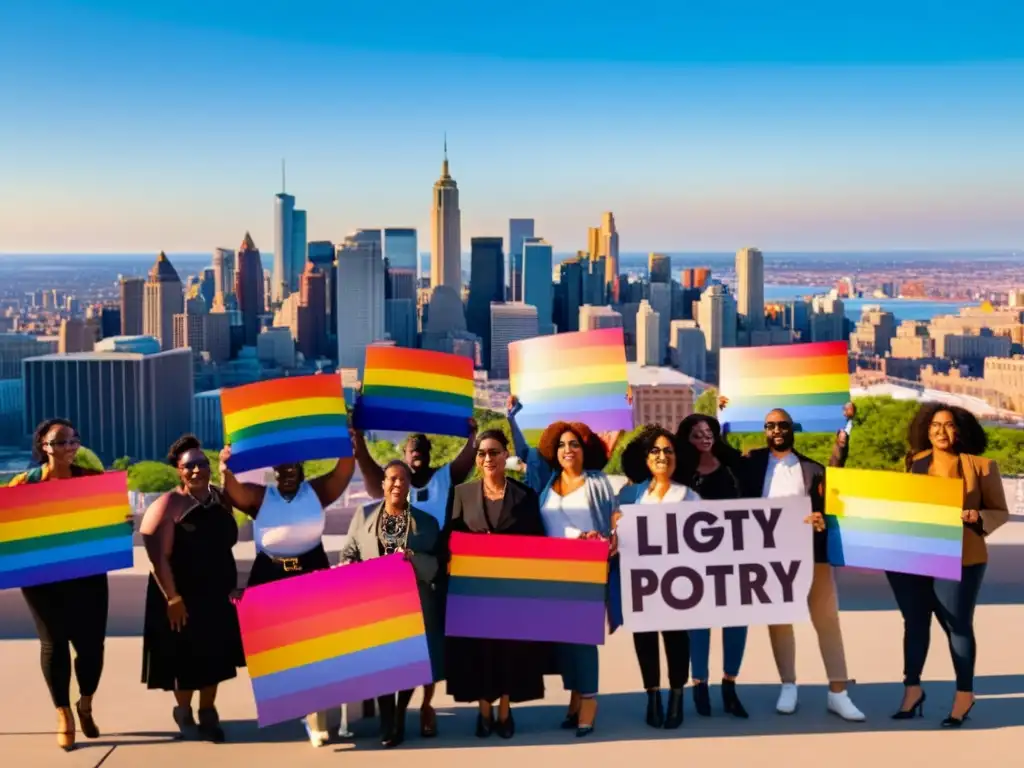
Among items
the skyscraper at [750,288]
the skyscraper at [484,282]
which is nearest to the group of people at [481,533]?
the skyscraper at [750,288]

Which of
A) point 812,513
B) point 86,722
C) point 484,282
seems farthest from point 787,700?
point 484,282

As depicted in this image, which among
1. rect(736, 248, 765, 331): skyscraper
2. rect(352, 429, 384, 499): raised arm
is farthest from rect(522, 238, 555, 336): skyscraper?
rect(352, 429, 384, 499): raised arm

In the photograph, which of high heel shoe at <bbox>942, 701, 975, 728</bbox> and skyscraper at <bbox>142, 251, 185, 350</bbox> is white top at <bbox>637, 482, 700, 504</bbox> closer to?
high heel shoe at <bbox>942, 701, 975, 728</bbox>

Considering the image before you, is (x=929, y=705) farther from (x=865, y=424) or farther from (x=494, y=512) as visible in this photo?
(x=865, y=424)

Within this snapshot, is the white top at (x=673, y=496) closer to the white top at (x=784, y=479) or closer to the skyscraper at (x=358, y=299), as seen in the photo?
the white top at (x=784, y=479)

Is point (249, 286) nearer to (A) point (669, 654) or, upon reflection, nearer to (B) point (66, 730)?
(B) point (66, 730)
